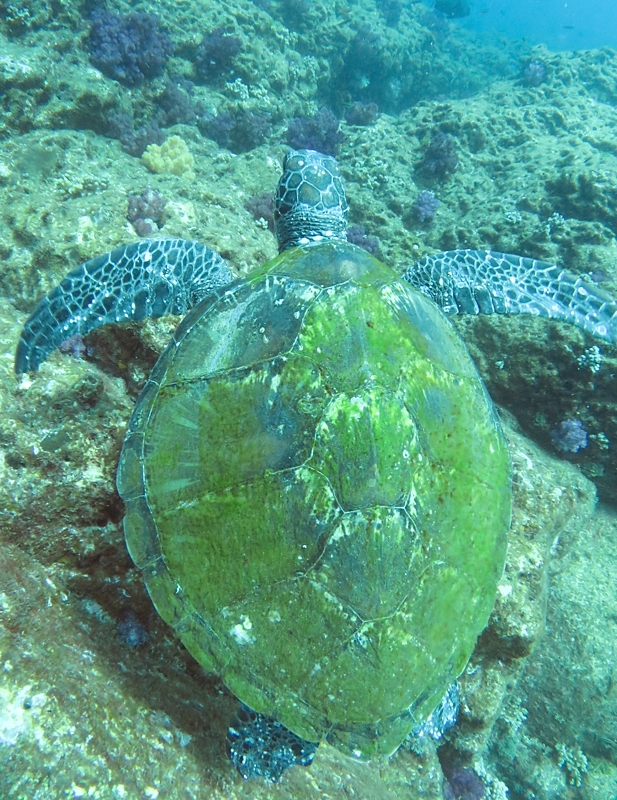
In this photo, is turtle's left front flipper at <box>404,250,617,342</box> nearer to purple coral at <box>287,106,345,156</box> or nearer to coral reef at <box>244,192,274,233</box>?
coral reef at <box>244,192,274,233</box>

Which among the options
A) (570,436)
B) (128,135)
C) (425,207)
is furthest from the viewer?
(128,135)

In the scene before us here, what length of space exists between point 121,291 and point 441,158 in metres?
6.22

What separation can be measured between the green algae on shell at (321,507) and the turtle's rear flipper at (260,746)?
1.36 feet

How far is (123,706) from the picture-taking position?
221cm

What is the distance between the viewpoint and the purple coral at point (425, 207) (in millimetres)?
6426

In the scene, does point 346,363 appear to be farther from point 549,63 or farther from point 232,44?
point 549,63

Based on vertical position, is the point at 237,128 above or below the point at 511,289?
below

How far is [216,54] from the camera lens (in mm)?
8562

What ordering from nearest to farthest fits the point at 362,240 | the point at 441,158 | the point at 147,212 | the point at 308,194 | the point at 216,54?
the point at 308,194, the point at 147,212, the point at 362,240, the point at 441,158, the point at 216,54

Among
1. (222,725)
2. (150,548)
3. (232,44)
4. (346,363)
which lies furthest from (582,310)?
(232,44)

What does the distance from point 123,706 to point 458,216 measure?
700 cm

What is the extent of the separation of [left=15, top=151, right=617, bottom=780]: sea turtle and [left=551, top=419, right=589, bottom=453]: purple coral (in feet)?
8.70

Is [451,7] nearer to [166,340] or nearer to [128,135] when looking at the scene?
[128,135]

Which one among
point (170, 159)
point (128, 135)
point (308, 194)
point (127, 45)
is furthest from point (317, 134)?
point (308, 194)
